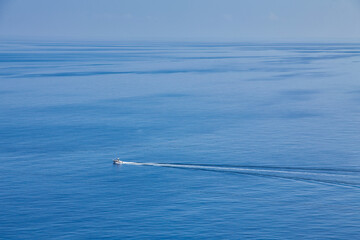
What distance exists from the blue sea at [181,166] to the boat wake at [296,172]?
135mm

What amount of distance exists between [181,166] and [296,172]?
50.2 ft

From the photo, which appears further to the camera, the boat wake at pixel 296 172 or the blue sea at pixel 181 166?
the boat wake at pixel 296 172

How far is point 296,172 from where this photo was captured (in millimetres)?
66312

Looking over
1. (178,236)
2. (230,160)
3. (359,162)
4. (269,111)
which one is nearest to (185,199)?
(178,236)

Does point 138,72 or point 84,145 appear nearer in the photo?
point 84,145

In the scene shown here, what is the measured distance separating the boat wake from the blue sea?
0.44 ft

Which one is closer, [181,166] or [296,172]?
[296,172]

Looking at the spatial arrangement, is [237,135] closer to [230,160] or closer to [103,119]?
[230,160]

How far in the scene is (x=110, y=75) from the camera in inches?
7185

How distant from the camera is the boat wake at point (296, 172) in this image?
62812 mm

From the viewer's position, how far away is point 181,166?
70.5m

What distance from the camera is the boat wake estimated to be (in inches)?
2473

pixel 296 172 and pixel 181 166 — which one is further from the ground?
pixel 181 166

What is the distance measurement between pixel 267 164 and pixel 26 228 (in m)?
33.0
